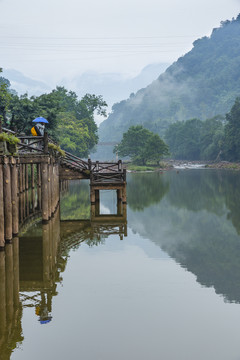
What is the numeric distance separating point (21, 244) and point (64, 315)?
27.4 feet

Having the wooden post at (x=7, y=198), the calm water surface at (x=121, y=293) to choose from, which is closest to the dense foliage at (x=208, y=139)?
the calm water surface at (x=121, y=293)

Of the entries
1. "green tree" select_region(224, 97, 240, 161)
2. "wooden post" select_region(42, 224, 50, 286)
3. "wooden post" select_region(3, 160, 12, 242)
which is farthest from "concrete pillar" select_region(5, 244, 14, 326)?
"green tree" select_region(224, 97, 240, 161)

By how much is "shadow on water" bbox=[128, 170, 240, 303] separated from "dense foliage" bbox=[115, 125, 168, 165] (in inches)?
2940

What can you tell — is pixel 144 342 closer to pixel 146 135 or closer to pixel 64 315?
pixel 64 315

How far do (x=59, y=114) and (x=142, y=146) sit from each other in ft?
159

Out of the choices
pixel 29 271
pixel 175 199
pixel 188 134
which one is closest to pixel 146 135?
pixel 188 134

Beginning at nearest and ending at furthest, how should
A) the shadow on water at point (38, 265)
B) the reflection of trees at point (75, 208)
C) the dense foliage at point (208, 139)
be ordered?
the shadow on water at point (38, 265) → the reflection of trees at point (75, 208) → the dense foliage at point (208, 139)

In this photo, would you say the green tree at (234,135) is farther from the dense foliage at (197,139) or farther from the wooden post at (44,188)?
the wooden post at (44,188)

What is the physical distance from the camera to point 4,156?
16.5 m

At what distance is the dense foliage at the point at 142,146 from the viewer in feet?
374

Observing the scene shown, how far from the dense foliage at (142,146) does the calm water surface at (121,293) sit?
9034cm

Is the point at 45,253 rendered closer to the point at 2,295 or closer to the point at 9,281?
the point at 9,281

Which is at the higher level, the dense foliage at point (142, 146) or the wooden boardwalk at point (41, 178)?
the dense foliage at point (142, 146)

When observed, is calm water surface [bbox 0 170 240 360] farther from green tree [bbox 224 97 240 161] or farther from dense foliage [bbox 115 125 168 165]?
green tree [bbox 224 97 240 161]
